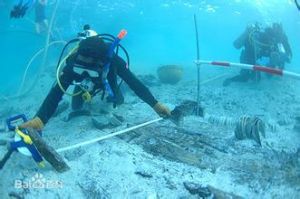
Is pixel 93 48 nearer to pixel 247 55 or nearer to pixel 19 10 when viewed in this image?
pixel 19 10

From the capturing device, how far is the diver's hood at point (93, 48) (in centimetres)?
532

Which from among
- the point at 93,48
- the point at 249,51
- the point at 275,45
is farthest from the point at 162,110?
the point at 275,45

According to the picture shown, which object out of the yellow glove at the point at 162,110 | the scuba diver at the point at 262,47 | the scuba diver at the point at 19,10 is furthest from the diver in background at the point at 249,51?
the scuba diver at the point at 19,10

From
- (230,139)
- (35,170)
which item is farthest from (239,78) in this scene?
(35,170)

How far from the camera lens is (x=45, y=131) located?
687 centimetres

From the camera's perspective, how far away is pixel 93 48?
5309mm

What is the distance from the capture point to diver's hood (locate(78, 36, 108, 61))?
17.5 feet

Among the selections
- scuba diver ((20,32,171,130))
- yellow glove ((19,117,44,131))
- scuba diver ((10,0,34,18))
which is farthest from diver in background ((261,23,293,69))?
yellow glove ((19,117,44,131))

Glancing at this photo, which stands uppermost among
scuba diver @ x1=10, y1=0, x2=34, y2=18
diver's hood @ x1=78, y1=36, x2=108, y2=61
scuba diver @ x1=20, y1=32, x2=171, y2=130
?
scuba diver @ x1=10, y1=0, x2=34, y2=18

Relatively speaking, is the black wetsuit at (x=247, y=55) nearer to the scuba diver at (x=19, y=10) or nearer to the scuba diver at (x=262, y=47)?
the scuba diver at (x=262, y=47)

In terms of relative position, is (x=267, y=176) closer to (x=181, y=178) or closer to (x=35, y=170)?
(x=181, y=178)

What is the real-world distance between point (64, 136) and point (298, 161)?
4455 mm

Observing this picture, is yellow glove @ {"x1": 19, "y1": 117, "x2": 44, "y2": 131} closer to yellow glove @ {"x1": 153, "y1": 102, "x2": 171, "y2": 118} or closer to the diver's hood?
the diver's hood

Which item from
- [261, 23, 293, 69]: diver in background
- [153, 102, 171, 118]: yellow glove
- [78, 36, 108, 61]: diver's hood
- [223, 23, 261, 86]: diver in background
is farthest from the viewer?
[223, 23, 261, 86]: diver in background
